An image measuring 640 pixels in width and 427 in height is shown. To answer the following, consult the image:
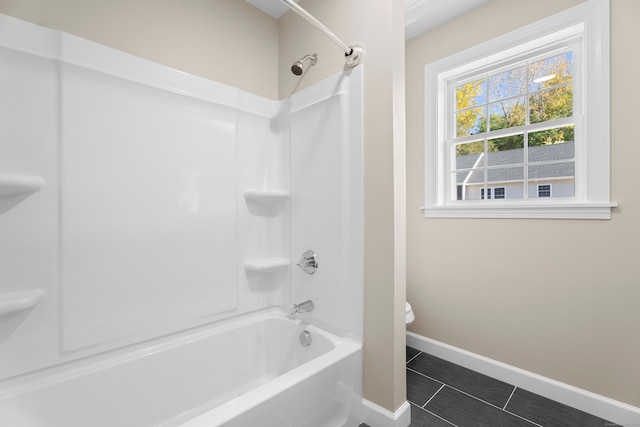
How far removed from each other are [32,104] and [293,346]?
177cm

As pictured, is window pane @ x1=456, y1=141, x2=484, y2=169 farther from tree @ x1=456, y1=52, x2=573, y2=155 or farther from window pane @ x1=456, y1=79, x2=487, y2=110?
window pane @ x1=456, y1=79, x2=487, y2=110

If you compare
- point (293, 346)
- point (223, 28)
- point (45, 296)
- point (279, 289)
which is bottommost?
point (293, 346)

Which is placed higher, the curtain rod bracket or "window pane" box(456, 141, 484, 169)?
the curtain rod bracket

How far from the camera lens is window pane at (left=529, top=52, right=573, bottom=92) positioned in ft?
5.76

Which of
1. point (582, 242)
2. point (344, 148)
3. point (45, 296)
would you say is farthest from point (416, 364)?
point (45, 296)

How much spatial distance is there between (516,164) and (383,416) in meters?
1.81

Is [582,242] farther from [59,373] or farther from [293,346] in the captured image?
[59,373]

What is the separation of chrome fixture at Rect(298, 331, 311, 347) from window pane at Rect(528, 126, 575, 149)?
1.95 m

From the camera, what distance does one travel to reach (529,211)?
1.76 meters

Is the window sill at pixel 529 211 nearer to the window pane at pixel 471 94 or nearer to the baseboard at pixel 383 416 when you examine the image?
the window pane at pixel 471 94

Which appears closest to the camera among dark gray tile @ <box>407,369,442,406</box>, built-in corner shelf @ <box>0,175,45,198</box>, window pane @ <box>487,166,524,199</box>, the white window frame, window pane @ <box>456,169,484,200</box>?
built-in corner shelf @ <box>0,175,45,198</box>

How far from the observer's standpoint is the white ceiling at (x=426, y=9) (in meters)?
1.93

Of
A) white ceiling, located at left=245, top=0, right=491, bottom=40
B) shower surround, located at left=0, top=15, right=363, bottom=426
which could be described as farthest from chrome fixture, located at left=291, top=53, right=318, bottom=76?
white ceiling, located at left=245, top=0, right=491, bottom=40

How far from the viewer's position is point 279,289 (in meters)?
2.01
